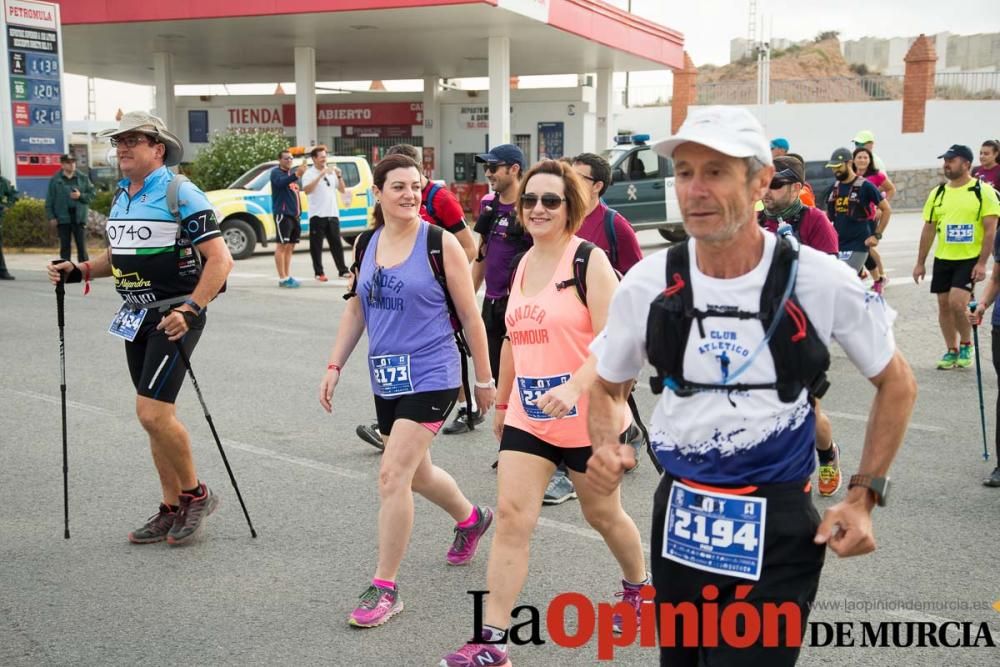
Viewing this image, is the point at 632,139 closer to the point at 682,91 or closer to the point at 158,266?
the point at 158,266

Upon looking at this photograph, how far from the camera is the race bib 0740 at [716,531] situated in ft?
8.21

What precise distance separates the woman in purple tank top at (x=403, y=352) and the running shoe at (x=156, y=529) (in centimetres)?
129

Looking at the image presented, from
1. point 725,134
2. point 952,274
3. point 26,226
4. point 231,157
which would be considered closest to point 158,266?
point 725,134

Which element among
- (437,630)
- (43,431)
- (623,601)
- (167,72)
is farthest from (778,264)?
(167,72)

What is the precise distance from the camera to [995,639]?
4094mm

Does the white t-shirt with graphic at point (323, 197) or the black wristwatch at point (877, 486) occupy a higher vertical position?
the white t-shirt with graphic at point (323, 197)

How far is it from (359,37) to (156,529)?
82.3ft

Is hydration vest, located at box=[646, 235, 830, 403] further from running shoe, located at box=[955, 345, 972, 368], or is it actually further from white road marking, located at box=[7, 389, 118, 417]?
running shoe, located at box=[955, 345, 972, 368]

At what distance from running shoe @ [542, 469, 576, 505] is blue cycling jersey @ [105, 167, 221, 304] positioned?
2.34 metres

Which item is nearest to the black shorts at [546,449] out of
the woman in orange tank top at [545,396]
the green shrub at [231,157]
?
the woman in orange tank top at [545,396]

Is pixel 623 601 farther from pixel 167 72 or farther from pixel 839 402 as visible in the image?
pixel 167 72

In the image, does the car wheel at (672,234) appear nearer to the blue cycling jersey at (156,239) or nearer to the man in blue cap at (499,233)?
the man in blue cap at (499,233)

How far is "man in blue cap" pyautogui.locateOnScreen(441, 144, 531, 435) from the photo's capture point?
22.1 feet

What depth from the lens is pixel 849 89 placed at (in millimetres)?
43750
